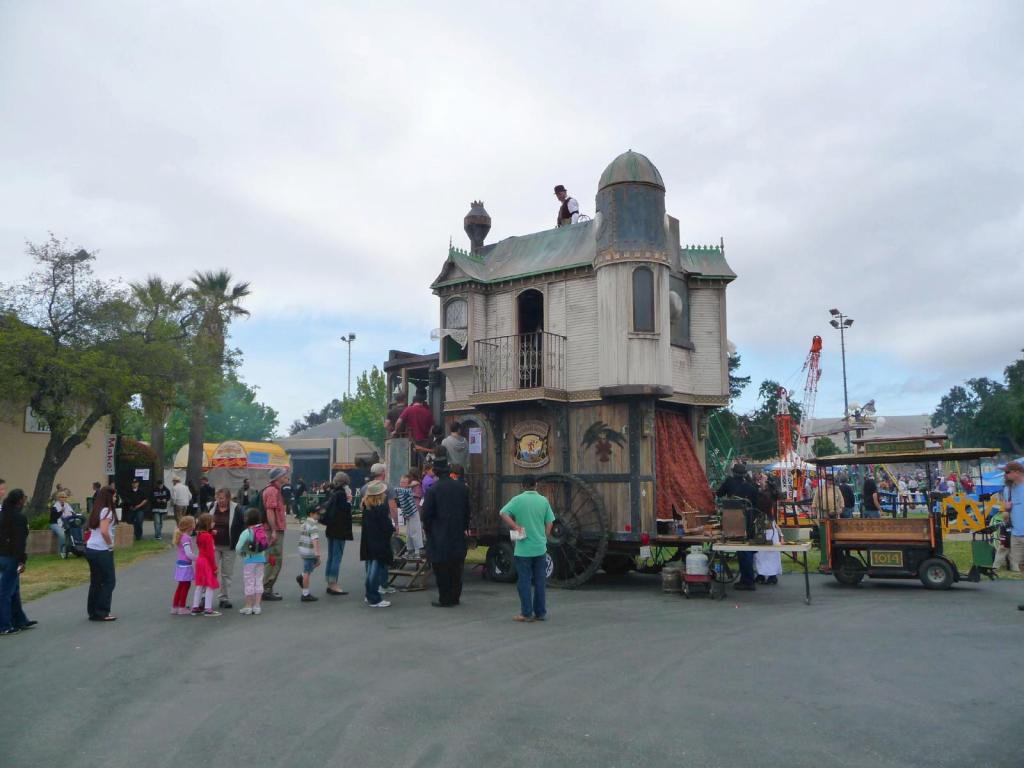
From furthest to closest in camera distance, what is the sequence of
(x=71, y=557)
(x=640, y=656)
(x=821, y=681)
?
(x=71, y=557)
(x=640, y=656)
(x=821, y=681)

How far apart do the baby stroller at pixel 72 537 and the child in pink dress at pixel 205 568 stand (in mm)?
8602

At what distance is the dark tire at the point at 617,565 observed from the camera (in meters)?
14.6

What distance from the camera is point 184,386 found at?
21.8 meters

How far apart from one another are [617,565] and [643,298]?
16.5ft

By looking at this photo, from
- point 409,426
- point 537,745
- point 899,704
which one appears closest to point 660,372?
point 409,426

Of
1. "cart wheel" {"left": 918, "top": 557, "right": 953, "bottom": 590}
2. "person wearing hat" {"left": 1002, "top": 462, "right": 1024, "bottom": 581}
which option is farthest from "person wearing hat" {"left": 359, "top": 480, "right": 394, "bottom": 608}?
"cart wheel" {"left": 918, "top": 557, "right": 953, "bottom": 590}

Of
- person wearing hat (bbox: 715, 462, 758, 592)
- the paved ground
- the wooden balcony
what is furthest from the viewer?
the wooden balcony

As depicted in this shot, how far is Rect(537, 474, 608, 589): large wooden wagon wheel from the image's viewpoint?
13.0 m

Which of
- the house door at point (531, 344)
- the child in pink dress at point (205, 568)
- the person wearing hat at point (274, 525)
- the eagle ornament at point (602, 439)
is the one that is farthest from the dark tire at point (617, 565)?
the child in pink dress at point (205, 568)

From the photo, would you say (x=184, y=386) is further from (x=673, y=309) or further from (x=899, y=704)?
(x=899, y=704)

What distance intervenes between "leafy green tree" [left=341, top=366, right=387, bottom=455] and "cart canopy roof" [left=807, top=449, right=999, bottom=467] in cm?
4357

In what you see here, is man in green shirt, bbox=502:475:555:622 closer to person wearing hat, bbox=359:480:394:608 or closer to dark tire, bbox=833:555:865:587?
person wearing hat, bbox=359:480:394:608

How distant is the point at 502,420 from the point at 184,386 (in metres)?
11.4

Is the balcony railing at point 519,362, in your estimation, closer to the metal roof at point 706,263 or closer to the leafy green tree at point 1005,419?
the metal roof at point 706,263
